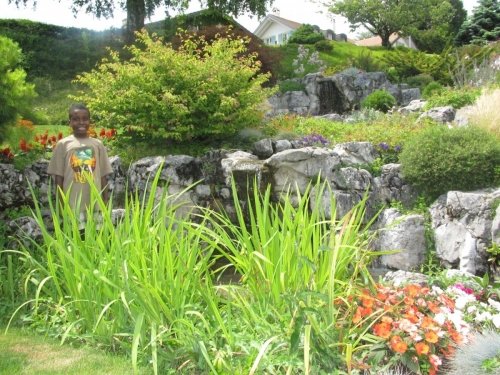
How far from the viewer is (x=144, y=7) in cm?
2180

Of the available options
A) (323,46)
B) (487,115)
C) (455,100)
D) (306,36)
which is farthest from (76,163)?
(306,36)

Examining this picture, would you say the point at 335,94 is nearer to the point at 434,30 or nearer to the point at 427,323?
the point at 427,323

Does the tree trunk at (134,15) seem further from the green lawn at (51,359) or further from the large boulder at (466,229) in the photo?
the green lawn at (51,359)

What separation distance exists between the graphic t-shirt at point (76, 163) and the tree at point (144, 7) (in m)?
17.2

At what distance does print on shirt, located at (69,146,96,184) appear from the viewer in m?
5.47

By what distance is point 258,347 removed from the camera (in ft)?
10.6

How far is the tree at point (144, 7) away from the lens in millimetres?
21719

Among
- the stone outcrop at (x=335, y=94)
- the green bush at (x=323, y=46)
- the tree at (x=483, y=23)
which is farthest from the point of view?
the tree at (x=483, y=23)

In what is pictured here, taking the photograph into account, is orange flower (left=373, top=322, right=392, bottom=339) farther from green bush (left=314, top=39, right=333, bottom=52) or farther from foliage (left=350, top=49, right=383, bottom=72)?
green bush (left=314, top=39, right=333, bottom=52)

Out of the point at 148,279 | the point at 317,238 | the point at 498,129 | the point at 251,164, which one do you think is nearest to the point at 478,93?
the point at 498,129

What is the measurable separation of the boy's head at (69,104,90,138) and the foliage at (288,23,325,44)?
997 inches

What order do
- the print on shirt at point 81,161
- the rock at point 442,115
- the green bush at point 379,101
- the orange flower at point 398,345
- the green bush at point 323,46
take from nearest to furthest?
1. the orange flower at point 398,345
2. the print on shirt at point 81,161
3. the rock at point 442,115
4. the green bush at point 379,101
5. the green bush at point 323,46

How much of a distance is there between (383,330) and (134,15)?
2063 cm

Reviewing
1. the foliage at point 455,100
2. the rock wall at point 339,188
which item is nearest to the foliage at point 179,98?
the rock wall at point 339,188
